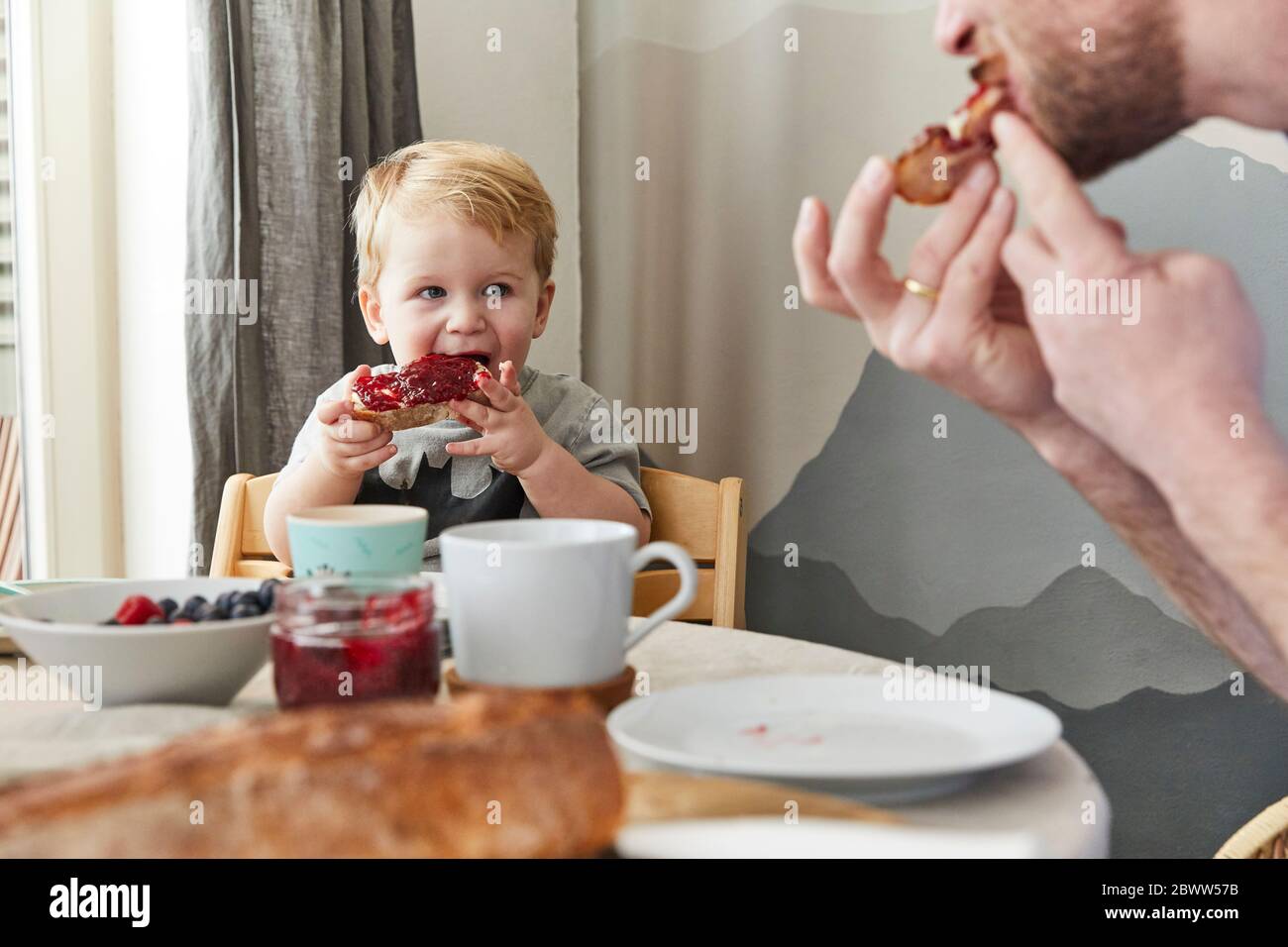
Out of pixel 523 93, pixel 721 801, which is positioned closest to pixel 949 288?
pixel 721 801

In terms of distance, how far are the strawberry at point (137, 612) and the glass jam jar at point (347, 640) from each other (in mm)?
139

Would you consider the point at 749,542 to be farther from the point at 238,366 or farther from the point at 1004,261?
the point at 1004,261

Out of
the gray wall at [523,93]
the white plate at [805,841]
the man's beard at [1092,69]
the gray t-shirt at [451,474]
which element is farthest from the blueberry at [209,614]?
the gray wall at [523,93]

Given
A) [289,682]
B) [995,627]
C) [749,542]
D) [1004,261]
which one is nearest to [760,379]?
[749,542]

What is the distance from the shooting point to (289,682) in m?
0.72

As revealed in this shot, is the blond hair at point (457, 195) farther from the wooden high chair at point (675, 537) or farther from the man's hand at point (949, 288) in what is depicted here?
the man's hand at point (949, 288)

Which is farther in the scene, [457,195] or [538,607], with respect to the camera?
[457,195]

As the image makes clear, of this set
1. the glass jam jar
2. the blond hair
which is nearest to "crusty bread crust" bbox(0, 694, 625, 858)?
the glass jam jar

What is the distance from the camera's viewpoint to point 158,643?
2.44 feet

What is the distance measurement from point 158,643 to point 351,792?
1.00ft

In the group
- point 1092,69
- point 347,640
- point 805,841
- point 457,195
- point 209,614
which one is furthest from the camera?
point 457,195

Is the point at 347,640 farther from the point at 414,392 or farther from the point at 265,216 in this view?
the point at 265,216

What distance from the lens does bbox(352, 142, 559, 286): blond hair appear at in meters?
1.91
